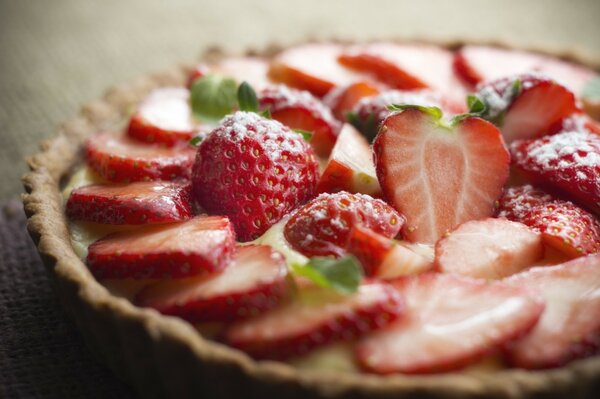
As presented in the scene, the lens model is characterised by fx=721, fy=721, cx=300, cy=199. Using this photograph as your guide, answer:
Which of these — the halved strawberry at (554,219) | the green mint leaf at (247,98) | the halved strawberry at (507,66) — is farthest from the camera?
the halved strawberry at (507,66)

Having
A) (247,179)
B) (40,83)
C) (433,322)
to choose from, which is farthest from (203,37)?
(433,322)

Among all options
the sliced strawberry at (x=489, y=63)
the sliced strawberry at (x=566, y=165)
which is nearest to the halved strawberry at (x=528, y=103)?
the sliced strawberry at (x=566, y=165)

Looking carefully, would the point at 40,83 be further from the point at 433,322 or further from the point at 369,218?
the point at 433,322

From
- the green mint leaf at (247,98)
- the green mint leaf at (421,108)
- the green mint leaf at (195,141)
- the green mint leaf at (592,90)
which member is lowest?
the green mint leaf at (592,90)

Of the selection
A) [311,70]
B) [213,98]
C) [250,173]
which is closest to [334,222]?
[250,173]

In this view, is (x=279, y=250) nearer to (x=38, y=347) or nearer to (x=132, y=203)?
(x=132, y=203)

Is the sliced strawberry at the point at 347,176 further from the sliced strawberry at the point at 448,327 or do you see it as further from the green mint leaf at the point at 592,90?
the green mint leaf at the point at 592,90
